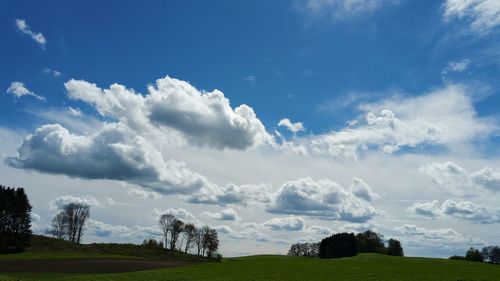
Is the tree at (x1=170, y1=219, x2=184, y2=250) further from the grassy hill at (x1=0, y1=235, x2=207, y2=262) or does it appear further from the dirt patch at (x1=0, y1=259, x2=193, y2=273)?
the dirt patch at (x1=0, y1=259, x2=193, y2=273)

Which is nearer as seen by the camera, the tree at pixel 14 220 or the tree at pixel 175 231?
the tree at pixel 14 220

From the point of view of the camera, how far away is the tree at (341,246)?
564ft

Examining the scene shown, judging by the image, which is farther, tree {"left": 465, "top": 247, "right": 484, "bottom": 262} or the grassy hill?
tree {"left": 465, "top": 247, "right": 484, "bottom": 262}

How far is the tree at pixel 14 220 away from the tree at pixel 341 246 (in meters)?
107

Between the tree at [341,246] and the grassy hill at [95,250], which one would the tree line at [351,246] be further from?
the grassy hill at [95,250]

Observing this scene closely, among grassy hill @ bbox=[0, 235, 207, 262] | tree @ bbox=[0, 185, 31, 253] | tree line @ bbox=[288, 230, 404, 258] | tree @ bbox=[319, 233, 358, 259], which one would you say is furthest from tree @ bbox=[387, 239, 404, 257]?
tree @ bbox=[0, 185, 31, 253]

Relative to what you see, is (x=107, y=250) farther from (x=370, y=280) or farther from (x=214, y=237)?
(x=370, y=280)

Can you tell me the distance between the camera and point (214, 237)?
16875cm

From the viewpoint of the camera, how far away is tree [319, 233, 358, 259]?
17188 cm

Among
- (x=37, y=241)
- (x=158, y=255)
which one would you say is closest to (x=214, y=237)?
(x=158, y=255)

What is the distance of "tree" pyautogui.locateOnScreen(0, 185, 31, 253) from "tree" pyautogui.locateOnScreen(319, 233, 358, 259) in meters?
107

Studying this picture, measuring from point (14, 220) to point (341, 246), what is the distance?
11131 centimetres

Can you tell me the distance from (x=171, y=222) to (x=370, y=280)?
117734 millimetres

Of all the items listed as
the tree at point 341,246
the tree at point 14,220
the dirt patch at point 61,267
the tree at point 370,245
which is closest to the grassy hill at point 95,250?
the tree at point 14,220
